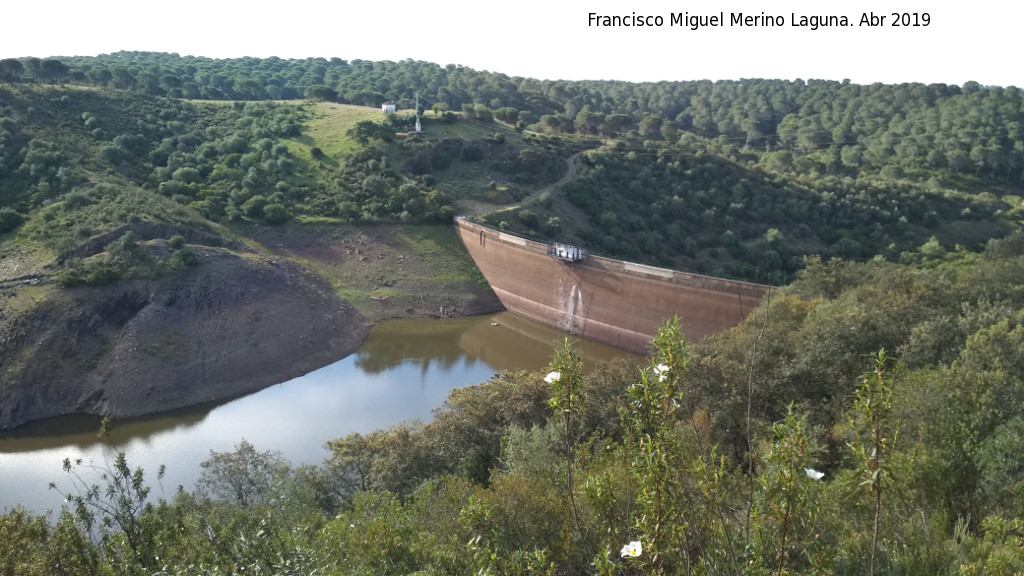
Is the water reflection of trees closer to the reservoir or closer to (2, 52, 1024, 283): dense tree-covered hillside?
the reservoir

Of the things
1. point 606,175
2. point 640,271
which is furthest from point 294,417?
point 606,175

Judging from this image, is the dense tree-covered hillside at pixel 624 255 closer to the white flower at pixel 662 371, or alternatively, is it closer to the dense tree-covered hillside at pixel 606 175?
the white flower at pixel 662 371

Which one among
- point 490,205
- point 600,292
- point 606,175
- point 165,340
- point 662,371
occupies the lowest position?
point 165,340

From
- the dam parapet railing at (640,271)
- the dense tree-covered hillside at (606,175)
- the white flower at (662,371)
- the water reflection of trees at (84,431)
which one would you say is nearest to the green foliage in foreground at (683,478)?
the white flower at (662,371)

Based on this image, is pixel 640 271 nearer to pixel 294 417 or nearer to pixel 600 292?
pixel 600 292

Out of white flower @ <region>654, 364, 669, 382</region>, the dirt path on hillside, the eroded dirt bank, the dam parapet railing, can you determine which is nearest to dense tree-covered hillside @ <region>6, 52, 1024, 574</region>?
white flower @ <region>654, 364, 669, 382</region>

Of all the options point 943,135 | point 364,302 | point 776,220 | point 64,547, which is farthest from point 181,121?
point 943,135

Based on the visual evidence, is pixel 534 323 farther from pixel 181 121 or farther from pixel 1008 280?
pixel 181 121
